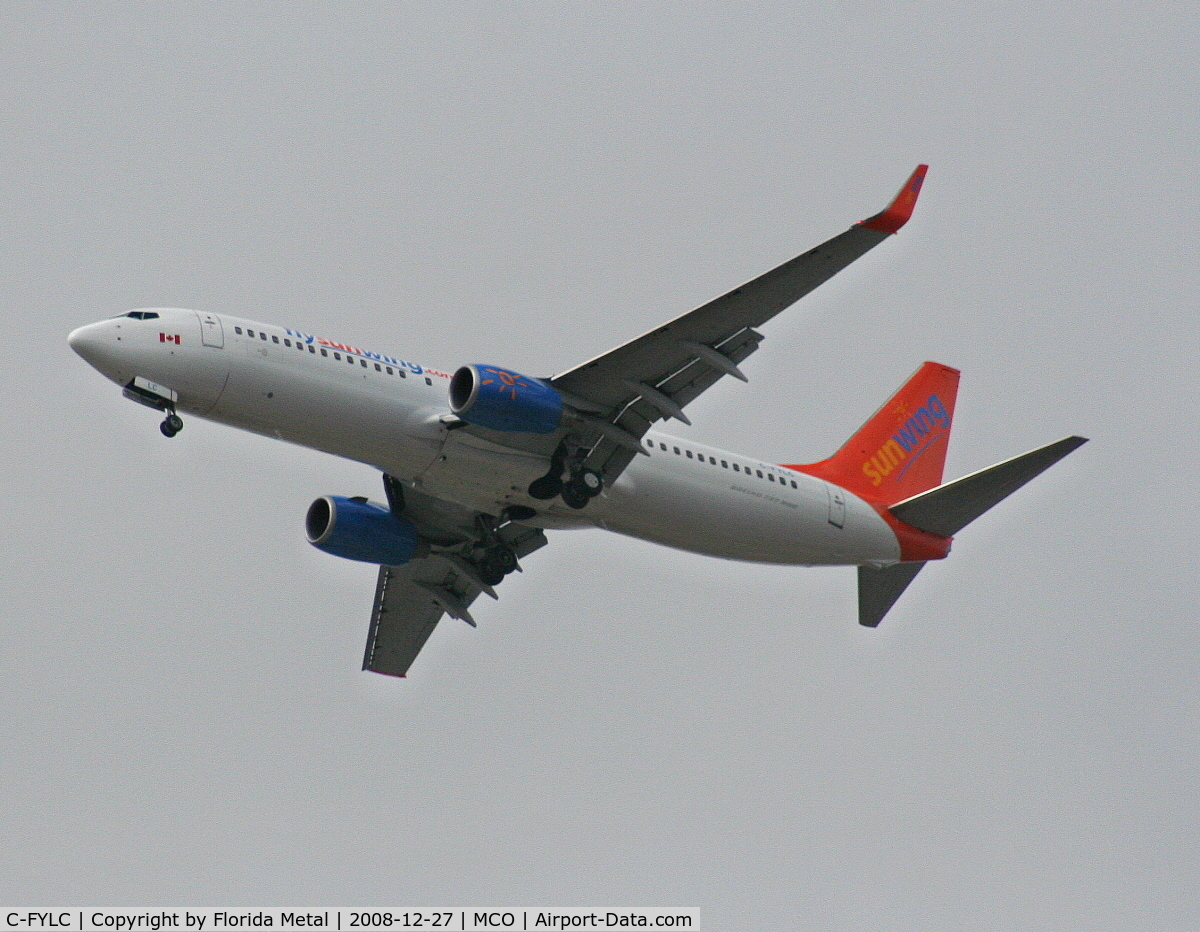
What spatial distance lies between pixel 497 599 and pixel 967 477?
42.0 feet

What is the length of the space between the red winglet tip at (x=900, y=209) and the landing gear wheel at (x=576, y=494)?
964 cm

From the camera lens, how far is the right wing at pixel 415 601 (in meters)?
45.9

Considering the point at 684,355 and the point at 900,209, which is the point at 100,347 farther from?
the point at 900,209

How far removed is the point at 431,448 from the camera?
127ft

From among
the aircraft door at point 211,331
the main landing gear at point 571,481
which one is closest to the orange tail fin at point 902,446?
the main landing gear at point 571,481

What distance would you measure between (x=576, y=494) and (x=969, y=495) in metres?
10.5

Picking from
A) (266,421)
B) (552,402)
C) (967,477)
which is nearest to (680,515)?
(552,402)

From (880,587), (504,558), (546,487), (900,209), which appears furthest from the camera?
(880,587)

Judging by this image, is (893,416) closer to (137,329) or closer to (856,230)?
(856,230)

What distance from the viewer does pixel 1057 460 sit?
4000 centimetres

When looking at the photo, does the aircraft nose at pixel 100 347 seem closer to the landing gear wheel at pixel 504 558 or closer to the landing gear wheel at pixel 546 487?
the landing gear wheel at pixel 546 487

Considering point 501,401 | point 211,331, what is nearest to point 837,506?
point 501,401

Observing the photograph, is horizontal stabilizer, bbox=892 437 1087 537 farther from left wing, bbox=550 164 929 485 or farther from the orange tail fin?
left wing, bbox=550 164 929 485

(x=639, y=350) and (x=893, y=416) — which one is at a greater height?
(x=893, y=416)
